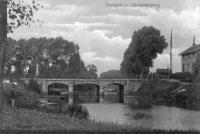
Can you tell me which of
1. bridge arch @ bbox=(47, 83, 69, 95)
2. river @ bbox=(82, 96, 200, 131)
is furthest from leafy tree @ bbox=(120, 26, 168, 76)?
river @ bbox=(82, 96, 200, 131)

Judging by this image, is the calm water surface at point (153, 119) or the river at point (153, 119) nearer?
the river at point (153, 119)

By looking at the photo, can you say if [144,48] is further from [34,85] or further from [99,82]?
[34,85]

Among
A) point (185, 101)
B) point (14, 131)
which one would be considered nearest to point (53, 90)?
point (185, 101)

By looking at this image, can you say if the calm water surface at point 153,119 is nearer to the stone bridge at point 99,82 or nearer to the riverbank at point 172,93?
the riverbank at point 172,93

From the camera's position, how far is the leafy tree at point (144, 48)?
273ft

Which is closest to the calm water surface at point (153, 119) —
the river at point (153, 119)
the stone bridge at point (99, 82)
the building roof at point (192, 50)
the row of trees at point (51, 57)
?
the river at point (153, 119)

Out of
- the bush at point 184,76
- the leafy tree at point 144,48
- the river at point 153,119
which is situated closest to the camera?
the river at point 153,119

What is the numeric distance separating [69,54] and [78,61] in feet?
11.9

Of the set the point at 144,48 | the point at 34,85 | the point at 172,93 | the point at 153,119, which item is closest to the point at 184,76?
the point at 172,93

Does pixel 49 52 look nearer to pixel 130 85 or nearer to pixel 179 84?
pixel 130 85

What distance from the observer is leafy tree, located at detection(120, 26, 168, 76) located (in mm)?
83188

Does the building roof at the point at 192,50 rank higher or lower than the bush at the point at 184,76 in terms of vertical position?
higher

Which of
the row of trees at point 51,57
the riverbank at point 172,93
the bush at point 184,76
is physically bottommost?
the riverbank at point 172,93

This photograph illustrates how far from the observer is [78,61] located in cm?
11000
